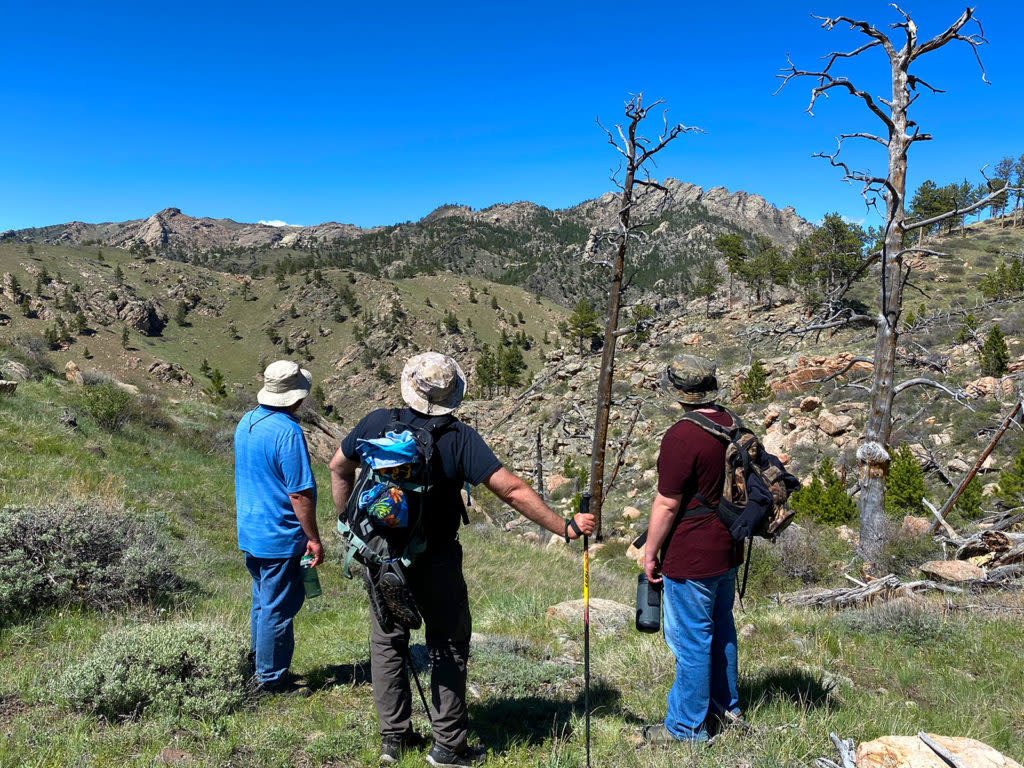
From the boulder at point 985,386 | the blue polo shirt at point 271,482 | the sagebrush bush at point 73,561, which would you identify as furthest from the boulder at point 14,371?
the boulder at point 985,386

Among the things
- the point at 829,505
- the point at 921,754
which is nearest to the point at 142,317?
the point at 829,505

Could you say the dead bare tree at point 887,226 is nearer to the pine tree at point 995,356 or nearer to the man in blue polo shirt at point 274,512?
the man in blue polo shirt at point 274,512

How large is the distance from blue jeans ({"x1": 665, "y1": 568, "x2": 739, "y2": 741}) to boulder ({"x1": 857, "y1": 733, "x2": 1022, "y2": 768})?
726 mm

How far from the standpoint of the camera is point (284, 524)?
3.75 m

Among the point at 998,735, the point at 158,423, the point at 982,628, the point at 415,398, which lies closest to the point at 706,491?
the point at 415,398

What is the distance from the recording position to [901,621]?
5.17 m

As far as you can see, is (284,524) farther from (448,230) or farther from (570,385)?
(448,230)

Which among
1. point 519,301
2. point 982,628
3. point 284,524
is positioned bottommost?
point 982,628

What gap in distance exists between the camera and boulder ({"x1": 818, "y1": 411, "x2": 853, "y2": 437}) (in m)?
21.0

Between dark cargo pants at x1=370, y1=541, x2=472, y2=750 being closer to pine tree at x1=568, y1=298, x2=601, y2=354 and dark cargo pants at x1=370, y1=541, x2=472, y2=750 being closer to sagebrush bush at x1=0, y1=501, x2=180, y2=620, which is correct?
sagebrush bush at x1=0, y1=501, x2=180, y2=620

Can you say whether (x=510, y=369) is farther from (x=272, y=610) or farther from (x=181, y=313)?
(x=272, y=610)

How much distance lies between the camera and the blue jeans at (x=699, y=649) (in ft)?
10.3

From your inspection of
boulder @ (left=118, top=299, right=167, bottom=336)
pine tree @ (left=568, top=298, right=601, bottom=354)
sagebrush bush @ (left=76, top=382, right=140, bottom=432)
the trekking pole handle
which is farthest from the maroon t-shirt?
boulder @ (left=118, top=299, right=167, bottom=336)

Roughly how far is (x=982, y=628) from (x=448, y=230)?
197 m
